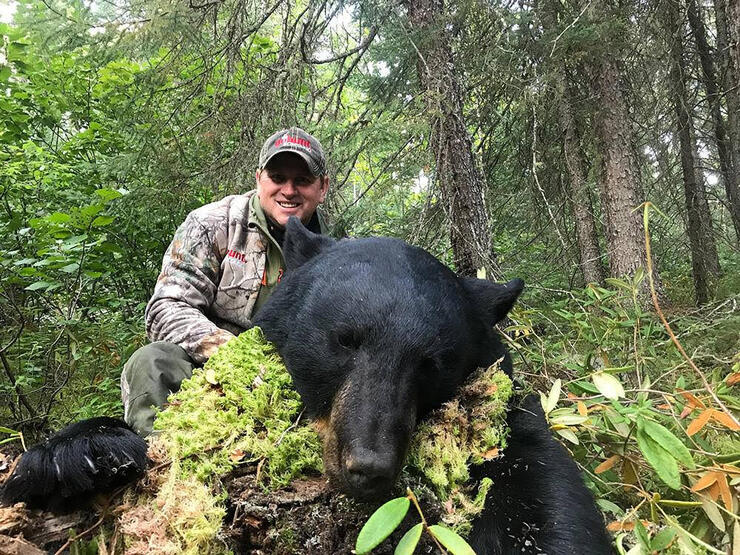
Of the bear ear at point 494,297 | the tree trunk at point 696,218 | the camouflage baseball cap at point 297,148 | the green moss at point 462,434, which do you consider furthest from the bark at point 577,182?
the green moss at point 462,434

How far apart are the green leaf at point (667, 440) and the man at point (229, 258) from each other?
197cm

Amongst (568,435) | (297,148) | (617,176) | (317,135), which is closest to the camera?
(568,435)

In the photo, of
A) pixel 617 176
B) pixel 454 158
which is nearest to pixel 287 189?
pixel 454 158

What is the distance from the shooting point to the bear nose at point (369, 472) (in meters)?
1.27

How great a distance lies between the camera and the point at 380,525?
3.32ft

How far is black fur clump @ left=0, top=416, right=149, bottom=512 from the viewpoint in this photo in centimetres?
139

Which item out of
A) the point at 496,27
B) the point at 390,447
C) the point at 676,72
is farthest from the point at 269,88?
the point at 676,72

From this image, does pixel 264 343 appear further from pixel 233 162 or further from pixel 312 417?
pixel 233 162

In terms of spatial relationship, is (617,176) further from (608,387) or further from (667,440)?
(667,440)

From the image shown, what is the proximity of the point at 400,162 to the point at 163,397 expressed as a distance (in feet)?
11.6

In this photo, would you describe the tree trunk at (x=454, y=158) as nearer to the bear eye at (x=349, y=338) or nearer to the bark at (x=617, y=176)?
the bark at (x=617, y=176)

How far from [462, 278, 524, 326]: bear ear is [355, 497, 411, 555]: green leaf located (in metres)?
1.12

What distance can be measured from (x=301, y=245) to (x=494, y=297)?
892 millimetres

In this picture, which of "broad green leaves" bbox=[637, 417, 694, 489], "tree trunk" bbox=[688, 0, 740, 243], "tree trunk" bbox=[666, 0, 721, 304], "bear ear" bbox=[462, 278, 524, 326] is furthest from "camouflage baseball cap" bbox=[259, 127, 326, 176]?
"tree trunk" bbox=[688, 0, 740, 243]
